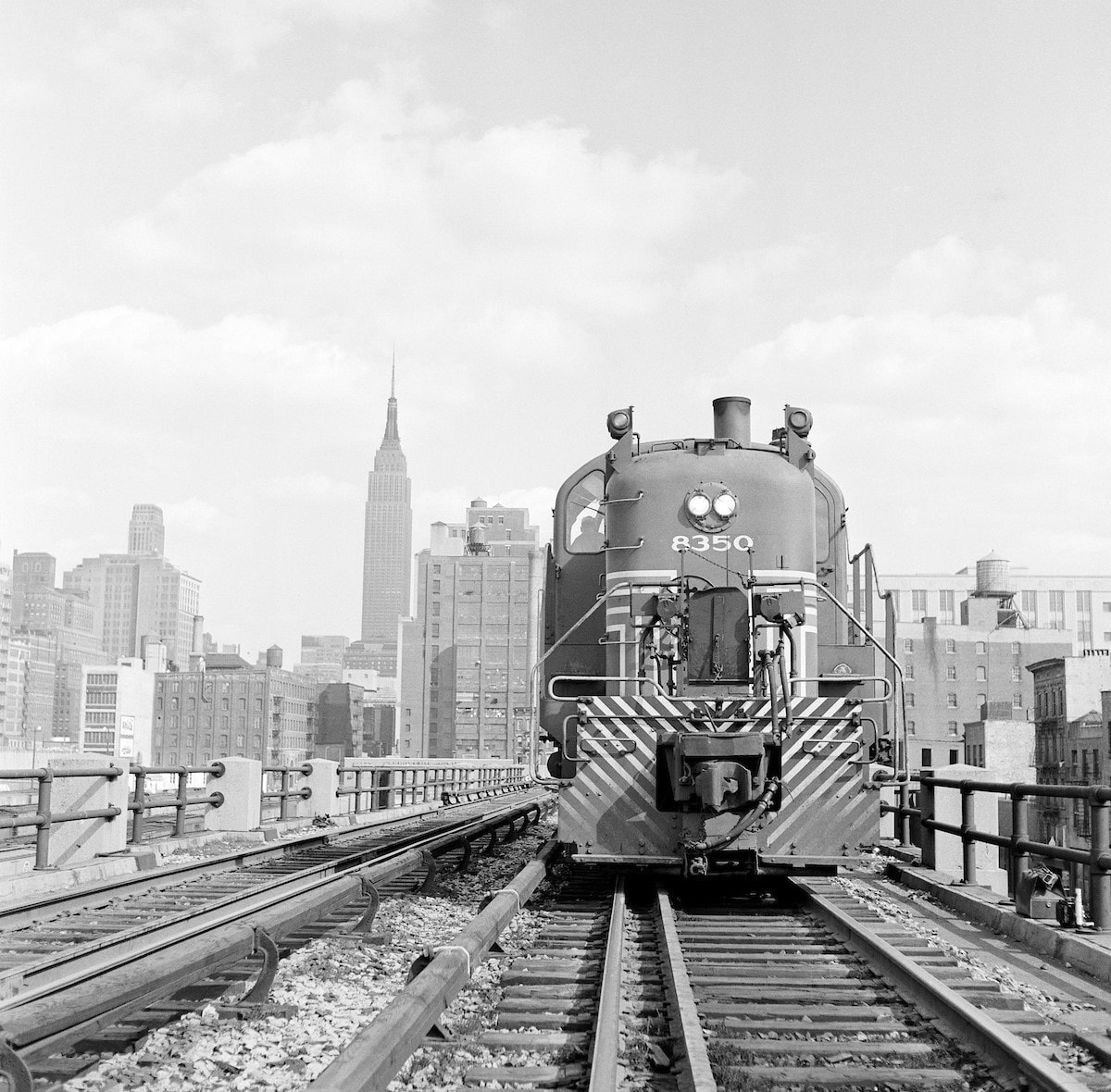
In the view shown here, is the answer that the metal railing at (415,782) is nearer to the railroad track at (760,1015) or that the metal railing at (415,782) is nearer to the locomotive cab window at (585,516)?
the locomotive cab window at (585,516)

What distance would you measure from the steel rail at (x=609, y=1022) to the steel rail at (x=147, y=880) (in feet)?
14.0

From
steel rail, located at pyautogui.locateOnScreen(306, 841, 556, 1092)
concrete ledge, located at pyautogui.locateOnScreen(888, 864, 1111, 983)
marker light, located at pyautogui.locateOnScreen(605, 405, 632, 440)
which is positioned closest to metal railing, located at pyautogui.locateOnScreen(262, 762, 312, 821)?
marker light, located at pyautogui.locateOnScreen(605, 405, 632, 440)

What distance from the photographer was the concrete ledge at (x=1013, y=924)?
24.4 ft

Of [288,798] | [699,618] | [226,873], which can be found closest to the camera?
[699,618]

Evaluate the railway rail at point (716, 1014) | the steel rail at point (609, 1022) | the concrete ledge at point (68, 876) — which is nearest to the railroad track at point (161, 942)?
the railway rail at point (716, 1014)

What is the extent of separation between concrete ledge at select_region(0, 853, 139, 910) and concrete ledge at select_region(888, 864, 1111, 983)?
284 inches

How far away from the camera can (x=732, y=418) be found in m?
13.3

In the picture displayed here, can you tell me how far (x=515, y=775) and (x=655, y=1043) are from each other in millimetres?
44797

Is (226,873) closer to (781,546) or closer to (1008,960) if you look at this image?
(781,546)

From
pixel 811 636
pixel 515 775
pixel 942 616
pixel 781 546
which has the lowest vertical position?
pixel 515 775

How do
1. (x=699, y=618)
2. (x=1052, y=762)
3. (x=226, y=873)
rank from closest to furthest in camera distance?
1. (x=699, y=618)
2. (x=226, y=873)
3. (x=1052, y=762)

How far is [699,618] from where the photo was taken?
34.0ft

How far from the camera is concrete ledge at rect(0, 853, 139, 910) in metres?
10.6

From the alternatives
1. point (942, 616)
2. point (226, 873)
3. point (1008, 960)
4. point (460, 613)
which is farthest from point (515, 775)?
point (460, 613)
